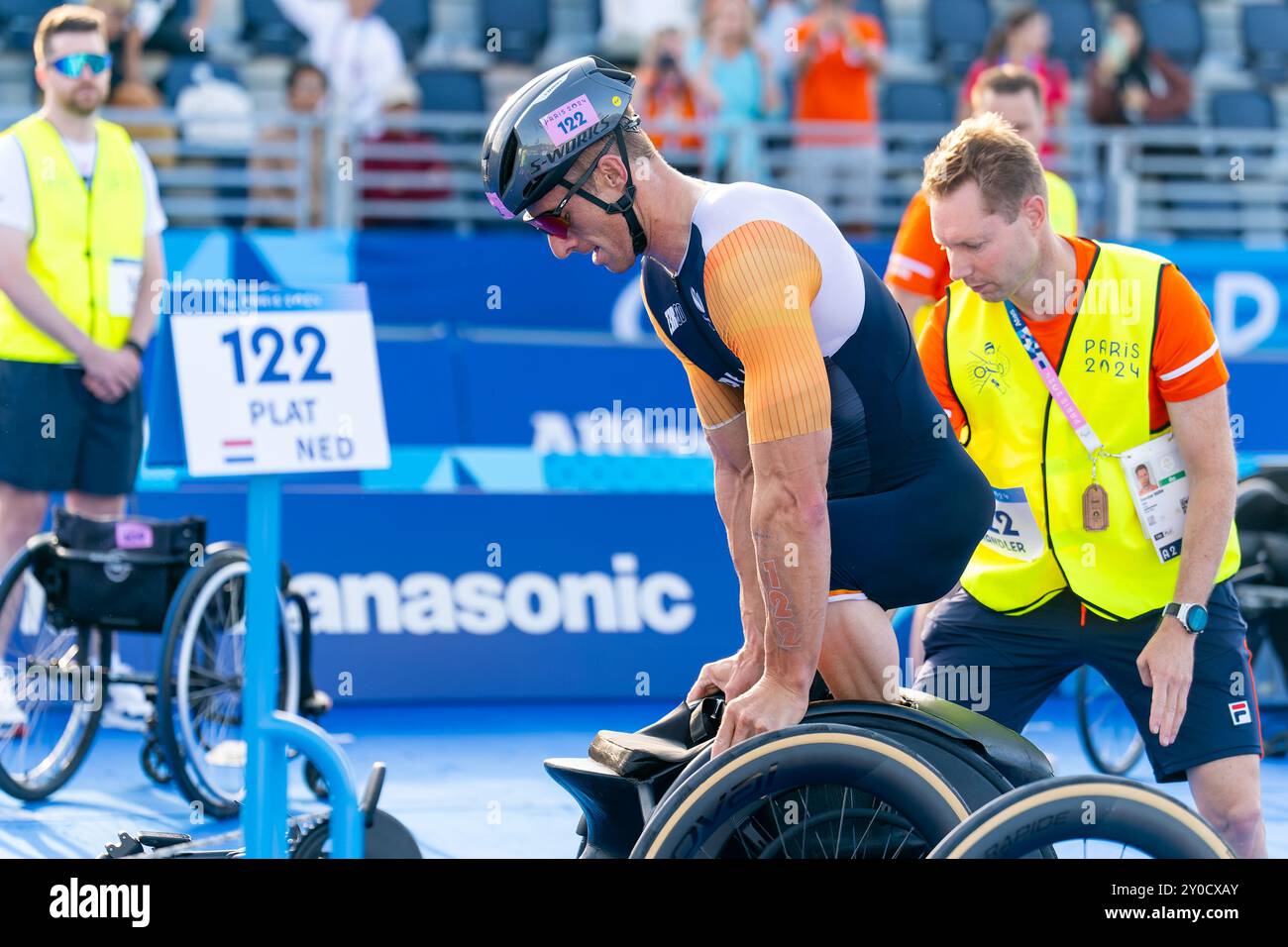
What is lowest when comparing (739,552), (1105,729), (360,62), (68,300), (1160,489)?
(1105,729)

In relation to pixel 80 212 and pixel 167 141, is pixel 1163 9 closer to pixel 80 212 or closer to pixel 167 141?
pixel 167 141

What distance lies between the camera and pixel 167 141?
35.3 ft

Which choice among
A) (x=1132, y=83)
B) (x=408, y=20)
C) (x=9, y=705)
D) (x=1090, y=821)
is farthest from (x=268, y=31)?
(x=1090, y=821)

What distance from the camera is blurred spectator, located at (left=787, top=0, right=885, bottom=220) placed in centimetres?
1126

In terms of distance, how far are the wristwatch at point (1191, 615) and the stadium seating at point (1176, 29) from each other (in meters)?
11.2

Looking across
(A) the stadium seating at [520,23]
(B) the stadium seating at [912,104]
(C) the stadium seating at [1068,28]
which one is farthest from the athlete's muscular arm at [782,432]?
(C) the stadium seating at [1068,28]

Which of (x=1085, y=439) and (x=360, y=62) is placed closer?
(x=1085, y=439)

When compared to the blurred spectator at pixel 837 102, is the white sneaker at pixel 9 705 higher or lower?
lower

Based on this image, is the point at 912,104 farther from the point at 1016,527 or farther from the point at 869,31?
the point at 1016,527

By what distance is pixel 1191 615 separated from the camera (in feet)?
11.6

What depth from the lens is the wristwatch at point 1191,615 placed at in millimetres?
3547

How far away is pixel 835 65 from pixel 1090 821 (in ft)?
30.6

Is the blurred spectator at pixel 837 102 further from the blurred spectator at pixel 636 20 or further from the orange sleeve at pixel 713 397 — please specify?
the orange sleeve at pixel 713 397
